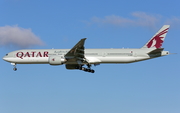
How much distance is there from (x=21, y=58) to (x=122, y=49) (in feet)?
57.7

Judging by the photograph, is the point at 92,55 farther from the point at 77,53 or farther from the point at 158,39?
the point at 158,39

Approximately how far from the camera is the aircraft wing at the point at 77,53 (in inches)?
2340

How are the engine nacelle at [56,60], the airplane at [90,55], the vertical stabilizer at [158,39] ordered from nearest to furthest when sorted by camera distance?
the airplane at [90,55]
the engine nacelle at [56,60]
the vertical stabilizer at [158,39]

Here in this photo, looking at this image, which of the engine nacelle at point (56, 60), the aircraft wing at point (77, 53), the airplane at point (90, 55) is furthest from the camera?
the engine nacelle at point (56, 60)

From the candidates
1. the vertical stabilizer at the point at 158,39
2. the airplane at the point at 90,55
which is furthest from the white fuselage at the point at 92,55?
the vertical stabilizer at the point at 158,39

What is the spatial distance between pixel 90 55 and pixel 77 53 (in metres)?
3.44

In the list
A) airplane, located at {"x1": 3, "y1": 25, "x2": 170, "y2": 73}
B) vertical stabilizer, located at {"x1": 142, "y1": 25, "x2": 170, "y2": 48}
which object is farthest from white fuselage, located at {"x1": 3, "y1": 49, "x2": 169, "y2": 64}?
vertical stabilizer, located at {"x1": 142, "y1": 25, "x2": 170, "y2": 48}

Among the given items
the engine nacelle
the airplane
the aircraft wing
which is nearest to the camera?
the aircraft wing

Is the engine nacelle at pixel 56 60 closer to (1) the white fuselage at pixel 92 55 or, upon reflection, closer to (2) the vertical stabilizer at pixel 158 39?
(1) the white fuselage at pixel 92 55

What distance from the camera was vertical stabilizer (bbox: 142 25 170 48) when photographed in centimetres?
6291

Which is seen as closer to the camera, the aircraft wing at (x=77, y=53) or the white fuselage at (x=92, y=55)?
the aircraft wing at (x=77, y=53)

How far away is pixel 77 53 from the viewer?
200 ft

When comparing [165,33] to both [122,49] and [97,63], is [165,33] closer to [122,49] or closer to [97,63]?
[122,49]

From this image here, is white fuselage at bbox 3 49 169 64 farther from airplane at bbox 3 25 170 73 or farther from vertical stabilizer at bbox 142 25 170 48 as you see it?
vertical stabilizer at bbox 142 25 170 48
